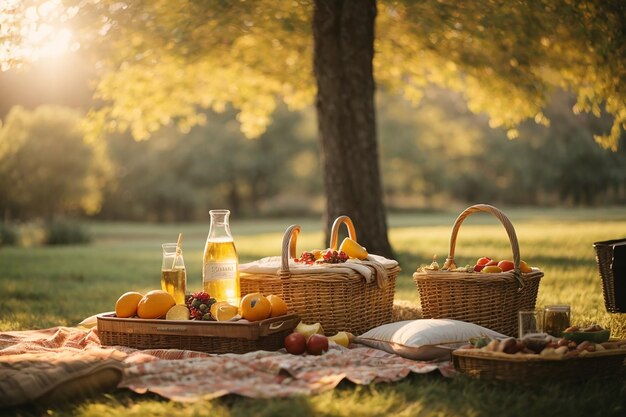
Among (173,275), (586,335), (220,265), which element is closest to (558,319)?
(586,335)

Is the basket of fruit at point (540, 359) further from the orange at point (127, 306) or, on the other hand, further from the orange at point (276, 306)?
the orange at point (127, 306)

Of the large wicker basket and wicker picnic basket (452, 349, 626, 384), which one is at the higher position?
the large wicker basket

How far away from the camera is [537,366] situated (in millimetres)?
3814

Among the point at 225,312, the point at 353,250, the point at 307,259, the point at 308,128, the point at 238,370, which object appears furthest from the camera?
the point at 308,128

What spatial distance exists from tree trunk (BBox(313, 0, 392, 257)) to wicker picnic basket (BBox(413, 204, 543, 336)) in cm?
403

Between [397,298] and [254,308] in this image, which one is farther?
[397,298]

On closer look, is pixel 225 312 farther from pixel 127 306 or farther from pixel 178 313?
pixel 127 306

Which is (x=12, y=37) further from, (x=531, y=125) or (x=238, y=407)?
(x=531, y=125)

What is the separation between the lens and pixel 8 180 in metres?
20.3

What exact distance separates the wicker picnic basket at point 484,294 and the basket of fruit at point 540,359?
3.06 feet

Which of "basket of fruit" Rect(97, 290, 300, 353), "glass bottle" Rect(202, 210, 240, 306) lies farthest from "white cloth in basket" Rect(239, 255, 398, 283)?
"basket of fruit" Rect(97, 290, 300, 353)

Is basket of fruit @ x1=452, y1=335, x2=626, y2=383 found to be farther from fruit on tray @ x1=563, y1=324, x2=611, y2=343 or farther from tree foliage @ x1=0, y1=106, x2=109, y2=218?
tree foliage @ x1=0, y1=106, x2=109, y2=218

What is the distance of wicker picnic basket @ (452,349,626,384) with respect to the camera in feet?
12.5

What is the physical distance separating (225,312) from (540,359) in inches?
77.8
